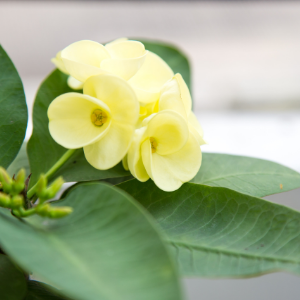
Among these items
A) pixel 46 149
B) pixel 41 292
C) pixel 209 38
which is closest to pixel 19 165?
pixel 46 149

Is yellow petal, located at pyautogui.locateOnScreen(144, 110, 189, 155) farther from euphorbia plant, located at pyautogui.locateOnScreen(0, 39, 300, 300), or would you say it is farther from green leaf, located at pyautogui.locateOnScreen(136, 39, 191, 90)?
green leaf, located at pyautogui.locateOnScreen(136, 39, 191, 90)

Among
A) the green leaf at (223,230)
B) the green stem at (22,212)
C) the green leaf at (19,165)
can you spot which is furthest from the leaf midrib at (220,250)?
the green leaf at (19,165)

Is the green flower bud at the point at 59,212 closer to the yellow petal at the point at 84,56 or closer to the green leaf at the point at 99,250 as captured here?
the green leaf at the point at 99,250

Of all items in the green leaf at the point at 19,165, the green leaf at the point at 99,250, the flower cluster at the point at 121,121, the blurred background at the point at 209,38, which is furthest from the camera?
the blurred background at the point at 209,38

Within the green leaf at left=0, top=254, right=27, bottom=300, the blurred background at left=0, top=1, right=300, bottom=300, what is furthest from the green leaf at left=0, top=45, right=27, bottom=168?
the blurred background at left=0, top=1, right=300, bottom=300

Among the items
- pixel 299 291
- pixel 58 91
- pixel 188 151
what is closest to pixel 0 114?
pixel 58 91

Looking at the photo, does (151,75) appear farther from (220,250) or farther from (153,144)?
(220,250)
